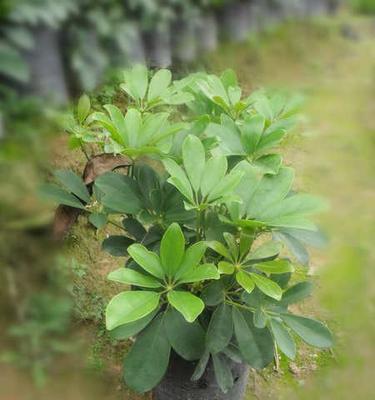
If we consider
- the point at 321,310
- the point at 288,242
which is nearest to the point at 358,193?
the point at 321,310

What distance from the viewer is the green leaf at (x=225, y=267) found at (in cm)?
84

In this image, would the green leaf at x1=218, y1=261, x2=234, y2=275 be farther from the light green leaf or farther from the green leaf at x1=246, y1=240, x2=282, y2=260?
the light green leaf

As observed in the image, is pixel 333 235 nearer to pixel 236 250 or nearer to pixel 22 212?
pixel 236 250

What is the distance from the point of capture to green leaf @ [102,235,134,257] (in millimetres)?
982

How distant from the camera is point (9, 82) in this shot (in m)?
1.21

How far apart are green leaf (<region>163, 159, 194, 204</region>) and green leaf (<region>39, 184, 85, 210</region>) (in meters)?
0.17

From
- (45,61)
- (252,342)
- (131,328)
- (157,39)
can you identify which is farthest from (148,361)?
(157,39)

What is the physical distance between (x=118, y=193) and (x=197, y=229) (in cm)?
14

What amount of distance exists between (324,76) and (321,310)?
7.40ft

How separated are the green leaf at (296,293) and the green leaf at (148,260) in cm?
26

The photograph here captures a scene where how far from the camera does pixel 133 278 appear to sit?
2.66ft

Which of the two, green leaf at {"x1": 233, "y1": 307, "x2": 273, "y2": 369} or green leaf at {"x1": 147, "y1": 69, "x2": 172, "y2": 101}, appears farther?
green leaf at {"x1": 147, "y1": 69, "x2": 172, "y2": 101}

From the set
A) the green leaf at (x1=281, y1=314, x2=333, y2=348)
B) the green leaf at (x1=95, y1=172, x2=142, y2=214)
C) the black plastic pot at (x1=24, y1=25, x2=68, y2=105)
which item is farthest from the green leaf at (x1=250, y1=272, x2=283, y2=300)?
the black plastic pot at (x1=24, y1=25, x2=68, y2=105)

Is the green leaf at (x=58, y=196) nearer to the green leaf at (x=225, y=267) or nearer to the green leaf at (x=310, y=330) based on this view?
the green leaf at (x=225, y=267)
